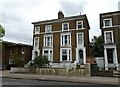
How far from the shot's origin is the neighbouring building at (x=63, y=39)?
35.4 metres

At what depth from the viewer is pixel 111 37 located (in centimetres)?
3291

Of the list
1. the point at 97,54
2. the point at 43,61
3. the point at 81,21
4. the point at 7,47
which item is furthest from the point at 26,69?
the point at 97,54

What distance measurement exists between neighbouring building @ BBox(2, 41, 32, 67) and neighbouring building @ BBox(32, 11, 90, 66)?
23.0 ft

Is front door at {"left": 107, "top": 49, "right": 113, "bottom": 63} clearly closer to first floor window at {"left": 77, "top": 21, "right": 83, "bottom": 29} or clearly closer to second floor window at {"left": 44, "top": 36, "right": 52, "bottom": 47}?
first floor window at {"left": 77, "top": 21, "right": 83, "bottom": 29}

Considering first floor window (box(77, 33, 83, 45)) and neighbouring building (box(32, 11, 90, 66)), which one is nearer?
neighbouring building (box(32, 11, 90, 66))

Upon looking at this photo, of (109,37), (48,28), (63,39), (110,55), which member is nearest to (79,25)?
(63,39)

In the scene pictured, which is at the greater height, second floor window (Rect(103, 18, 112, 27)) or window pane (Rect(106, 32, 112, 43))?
second floor window (Rect(103, 18, 112, 27))

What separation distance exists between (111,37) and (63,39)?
10034mm

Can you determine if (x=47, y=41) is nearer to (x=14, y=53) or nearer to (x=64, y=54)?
(x=64, y=54)

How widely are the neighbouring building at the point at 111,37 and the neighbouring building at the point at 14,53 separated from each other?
21960mm

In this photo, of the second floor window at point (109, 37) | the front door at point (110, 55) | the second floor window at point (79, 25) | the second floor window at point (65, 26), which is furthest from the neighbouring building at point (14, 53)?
the second floor window at point (109, 37)

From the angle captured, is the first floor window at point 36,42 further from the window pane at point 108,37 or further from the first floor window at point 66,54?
the window pane at point 108,37

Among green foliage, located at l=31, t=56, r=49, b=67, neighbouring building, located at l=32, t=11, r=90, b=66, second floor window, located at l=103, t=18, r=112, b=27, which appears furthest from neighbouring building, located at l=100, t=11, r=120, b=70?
green foliage, located at l=31, t=56, r=49, b=67

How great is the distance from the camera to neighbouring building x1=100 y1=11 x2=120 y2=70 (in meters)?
31.4
